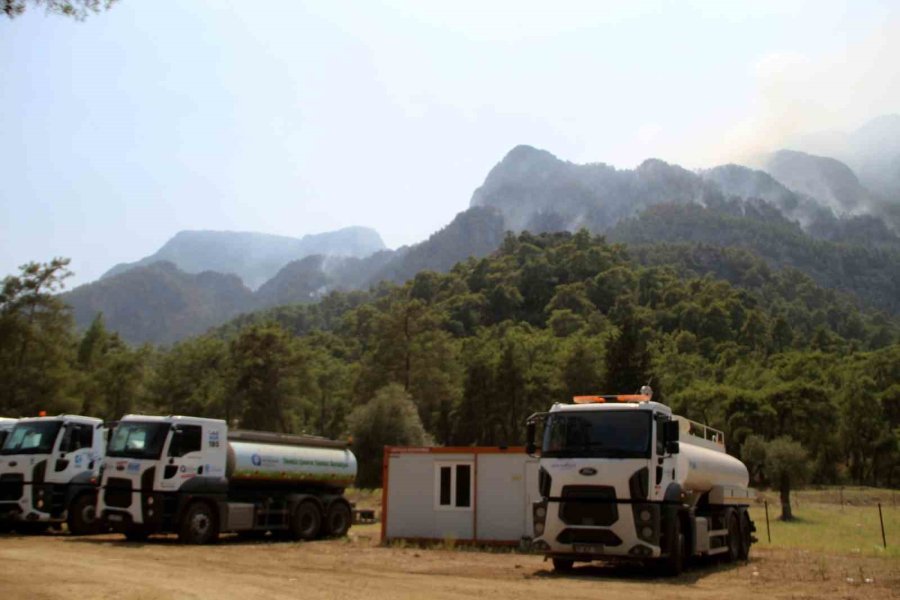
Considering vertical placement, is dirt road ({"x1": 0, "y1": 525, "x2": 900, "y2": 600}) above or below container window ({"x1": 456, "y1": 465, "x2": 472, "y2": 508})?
below

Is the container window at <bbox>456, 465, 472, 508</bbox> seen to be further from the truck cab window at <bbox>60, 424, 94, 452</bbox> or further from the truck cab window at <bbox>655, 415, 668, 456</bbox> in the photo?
the truck cab window at <bbox>60, 424, 94, 452</bbox>

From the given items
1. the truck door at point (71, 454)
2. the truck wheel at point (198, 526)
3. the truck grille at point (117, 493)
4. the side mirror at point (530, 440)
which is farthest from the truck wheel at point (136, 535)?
the side mirror at point (530, 440)

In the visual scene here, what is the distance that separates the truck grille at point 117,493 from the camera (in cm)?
1934

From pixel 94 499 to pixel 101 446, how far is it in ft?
4.60

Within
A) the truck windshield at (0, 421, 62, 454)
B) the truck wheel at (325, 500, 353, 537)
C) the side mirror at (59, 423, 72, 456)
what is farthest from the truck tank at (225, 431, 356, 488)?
the truck windshield at (0, 421, 62, 454)

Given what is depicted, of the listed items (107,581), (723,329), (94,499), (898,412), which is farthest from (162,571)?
(723,329)

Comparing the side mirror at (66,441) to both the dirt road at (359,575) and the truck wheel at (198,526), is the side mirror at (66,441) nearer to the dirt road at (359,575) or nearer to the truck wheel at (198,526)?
the dirt road at (359,575)

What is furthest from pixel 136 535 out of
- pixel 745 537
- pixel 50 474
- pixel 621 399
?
pixel 745 537

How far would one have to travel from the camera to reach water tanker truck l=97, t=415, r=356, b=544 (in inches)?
760

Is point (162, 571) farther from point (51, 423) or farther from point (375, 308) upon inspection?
point (375, 308)

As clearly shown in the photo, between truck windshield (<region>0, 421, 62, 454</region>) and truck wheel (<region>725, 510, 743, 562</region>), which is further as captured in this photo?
truck windshield (<region>0, 421, 62, 454</region>)

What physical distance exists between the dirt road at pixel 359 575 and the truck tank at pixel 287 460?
1.90 meters

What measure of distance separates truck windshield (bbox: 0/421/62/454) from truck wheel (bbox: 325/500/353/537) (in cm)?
754

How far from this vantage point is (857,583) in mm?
14805
